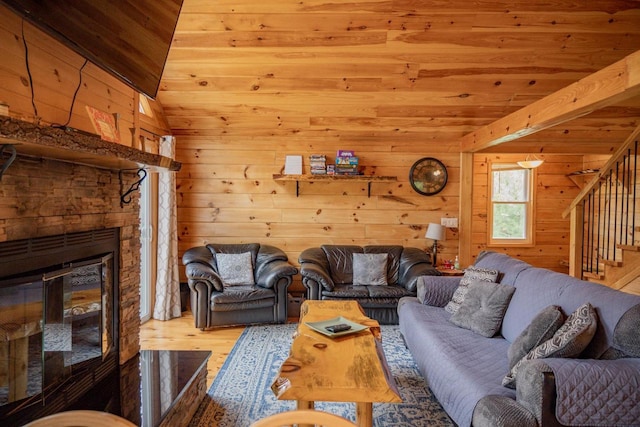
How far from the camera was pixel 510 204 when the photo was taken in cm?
624

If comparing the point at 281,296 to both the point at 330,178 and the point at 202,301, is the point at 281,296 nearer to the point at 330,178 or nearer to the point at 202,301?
the point at 202,301

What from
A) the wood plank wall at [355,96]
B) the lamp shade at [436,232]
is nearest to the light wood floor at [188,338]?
the wood plank wall at [355,96]

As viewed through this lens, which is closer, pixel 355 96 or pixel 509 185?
pixel 355 96

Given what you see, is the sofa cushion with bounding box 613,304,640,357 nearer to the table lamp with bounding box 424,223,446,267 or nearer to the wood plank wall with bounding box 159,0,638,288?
the wood plank wall with bounding box 159,0,638,288

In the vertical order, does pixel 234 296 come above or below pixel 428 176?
below

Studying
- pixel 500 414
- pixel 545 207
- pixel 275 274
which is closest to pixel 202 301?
pixel 275 274

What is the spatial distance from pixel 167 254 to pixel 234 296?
1075mm

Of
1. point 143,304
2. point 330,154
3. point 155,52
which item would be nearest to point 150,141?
point 143,304

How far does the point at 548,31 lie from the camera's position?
12.0 feet

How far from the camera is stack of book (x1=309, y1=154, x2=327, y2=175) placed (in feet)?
16.3

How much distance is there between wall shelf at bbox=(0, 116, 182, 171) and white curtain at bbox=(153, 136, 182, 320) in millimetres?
2448

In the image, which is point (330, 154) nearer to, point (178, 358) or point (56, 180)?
point (178, 358)

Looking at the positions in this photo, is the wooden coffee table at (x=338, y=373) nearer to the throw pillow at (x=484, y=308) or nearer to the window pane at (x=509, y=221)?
the throw pillow at (x=484, y=308)

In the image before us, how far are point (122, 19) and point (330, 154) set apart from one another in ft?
11.9
